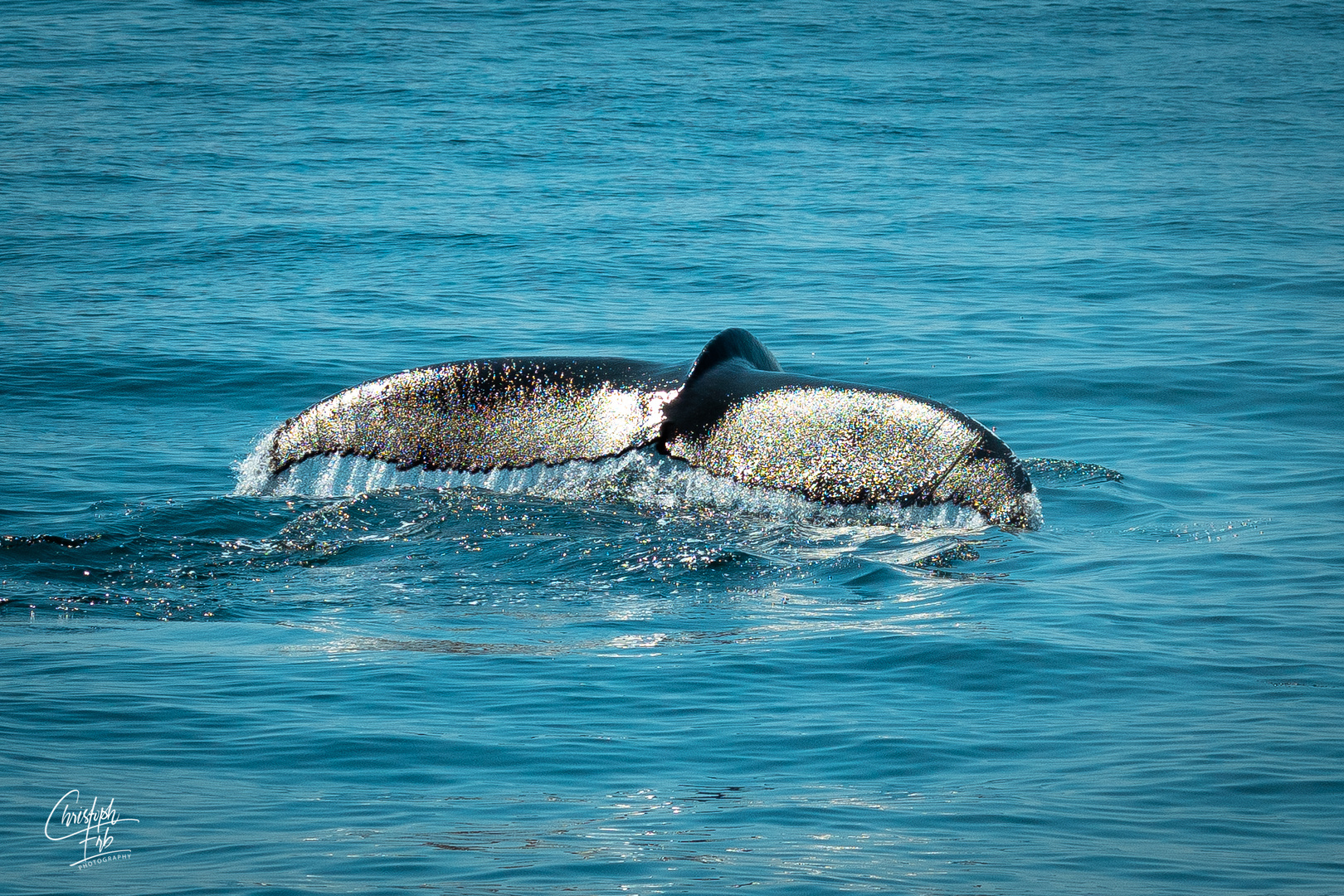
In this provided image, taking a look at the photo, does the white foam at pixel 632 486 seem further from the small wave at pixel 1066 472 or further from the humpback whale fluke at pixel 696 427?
the small wave at pixel 1066 472

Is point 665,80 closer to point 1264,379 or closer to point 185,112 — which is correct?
point 185,112

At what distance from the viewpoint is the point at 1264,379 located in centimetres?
1145

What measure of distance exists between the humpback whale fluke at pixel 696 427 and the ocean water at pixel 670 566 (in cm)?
12

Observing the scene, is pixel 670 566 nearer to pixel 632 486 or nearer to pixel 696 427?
pixel 632 486

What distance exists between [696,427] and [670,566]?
561 millimetres

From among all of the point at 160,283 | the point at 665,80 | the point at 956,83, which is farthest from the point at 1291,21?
the point at 160,283

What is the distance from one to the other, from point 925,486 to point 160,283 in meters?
12.1

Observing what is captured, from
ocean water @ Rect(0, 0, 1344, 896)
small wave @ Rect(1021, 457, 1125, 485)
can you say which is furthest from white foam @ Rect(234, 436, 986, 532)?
small wave @ Rect(1021, 457, 1125, 485)

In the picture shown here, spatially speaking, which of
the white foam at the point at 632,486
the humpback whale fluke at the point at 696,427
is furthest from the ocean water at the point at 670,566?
the humpback whale fluke at the point at 696,427

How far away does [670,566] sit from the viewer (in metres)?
6.40

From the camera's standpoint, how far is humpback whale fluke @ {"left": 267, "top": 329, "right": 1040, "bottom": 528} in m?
6.04

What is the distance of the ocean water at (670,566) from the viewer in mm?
3980

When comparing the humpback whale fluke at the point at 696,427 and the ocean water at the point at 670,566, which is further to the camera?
the humpback whale fluke at the point at 696,427

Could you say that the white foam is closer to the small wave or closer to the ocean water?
the ocean water
